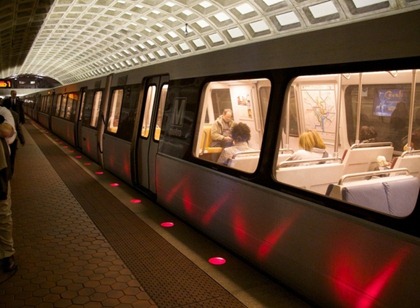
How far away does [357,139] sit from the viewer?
6.65 metres

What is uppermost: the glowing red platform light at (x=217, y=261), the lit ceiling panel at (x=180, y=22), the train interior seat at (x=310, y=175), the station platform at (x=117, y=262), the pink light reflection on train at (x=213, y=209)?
the lit ceiling panel at (x=180, y=22)

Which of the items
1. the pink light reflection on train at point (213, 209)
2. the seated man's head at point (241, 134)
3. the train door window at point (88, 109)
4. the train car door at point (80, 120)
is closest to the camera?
the pink light reflection on train at point (213, 209)

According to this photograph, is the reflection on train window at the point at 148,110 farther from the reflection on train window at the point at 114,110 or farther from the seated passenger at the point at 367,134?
the seated passenger at the point at 367,134

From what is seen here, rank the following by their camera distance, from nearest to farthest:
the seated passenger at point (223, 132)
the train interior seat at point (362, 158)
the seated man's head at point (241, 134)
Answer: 1. the train interior seat at point (362, 158)
2. the seated man's head at point (241, 134)
3. the seated passenger at point (223, 132)

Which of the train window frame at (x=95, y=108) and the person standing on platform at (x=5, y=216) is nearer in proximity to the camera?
the person standing on platform at (x=5, y=216)

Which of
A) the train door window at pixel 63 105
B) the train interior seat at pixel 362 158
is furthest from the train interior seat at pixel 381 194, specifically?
the train door window at pixel 63 105

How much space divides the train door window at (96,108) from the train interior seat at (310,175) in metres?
7.71

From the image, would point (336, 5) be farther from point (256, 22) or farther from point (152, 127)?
point (152, 127)

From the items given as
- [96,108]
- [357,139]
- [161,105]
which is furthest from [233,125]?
[96,108]

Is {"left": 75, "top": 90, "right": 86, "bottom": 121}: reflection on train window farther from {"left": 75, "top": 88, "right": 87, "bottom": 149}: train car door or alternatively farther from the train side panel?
the train side panel

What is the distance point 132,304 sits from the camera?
3.30 m

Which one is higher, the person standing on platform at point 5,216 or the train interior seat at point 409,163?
the train interior seat at point 409,163

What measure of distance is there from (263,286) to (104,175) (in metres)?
6.15

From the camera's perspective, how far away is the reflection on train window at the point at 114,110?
8.88 metres
